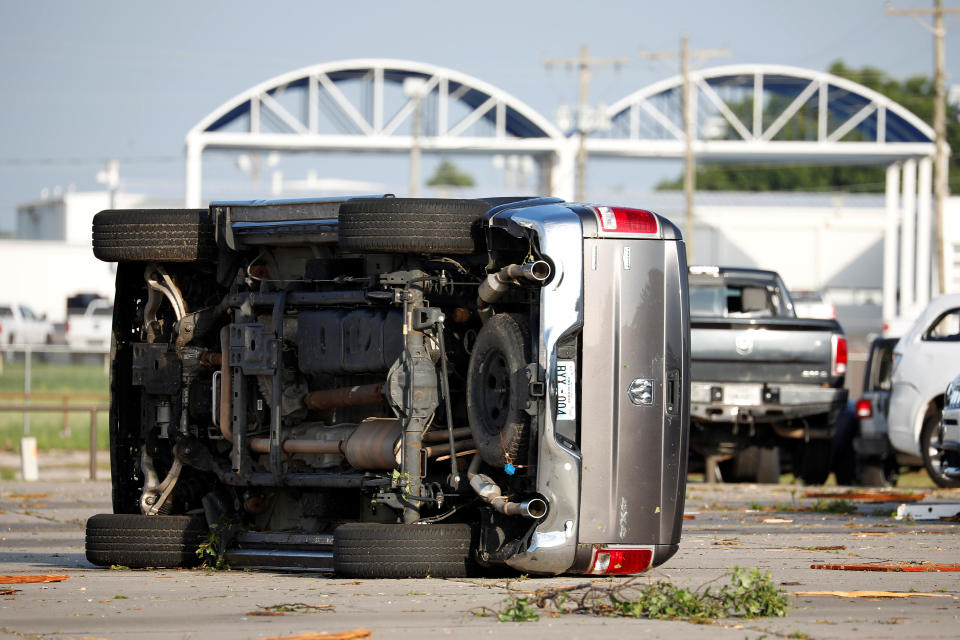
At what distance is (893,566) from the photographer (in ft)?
29.7

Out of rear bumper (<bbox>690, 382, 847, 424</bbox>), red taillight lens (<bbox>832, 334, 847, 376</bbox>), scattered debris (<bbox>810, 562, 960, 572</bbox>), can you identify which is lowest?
scattered debris (<bbox>810, 562, 960, 572</bbox>)

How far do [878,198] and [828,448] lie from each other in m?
61.7

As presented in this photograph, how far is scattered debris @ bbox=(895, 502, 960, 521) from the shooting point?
42.7ft

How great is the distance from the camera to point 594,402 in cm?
795

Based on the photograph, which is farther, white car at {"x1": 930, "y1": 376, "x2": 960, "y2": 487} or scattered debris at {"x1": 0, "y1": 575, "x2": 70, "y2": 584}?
white car at {"x1": 930, "y1": 376, "x2": 960, "y2": 487}

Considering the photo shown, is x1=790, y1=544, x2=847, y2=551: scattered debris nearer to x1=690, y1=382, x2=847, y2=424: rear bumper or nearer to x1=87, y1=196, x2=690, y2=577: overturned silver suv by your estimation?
x1=87, y1=196, x2=690, y2=577: overturned silver suv

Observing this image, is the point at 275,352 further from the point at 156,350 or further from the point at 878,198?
the point at 878,198

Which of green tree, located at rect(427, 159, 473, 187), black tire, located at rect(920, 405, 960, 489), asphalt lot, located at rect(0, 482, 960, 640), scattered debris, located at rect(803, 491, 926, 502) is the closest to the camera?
asphalt lot, located at rect(0, 482, 960, 640)

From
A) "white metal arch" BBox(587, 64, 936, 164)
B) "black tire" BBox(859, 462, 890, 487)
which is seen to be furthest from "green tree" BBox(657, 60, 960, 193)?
"black tire" BBox(859, 462, 890, 487)

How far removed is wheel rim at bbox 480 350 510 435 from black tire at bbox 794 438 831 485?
36.1ft

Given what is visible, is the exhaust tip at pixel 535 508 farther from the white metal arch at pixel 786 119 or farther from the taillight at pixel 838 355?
the white metal arch at pixel 786 119

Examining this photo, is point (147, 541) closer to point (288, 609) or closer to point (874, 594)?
point (288, 609)

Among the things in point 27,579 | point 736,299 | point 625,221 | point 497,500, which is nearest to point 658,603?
point 497,500

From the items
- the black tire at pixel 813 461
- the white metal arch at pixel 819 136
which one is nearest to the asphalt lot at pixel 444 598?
Result: the black tire at pixel 813 461
